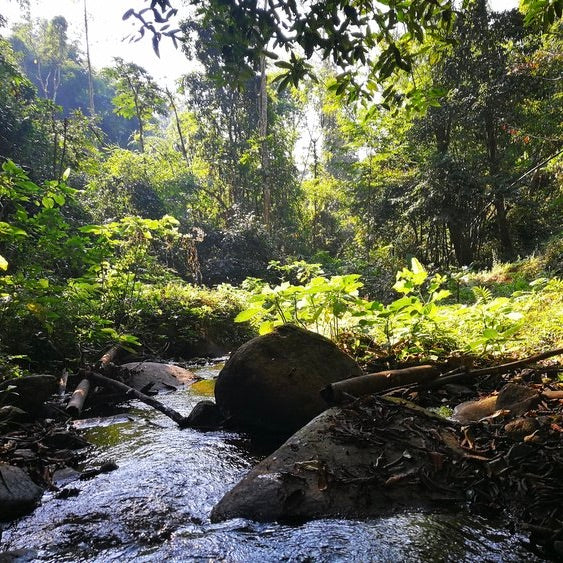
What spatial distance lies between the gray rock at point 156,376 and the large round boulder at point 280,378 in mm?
1791

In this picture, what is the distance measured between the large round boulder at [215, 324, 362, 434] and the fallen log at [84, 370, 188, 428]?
1.33ft

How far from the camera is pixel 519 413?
296 cm

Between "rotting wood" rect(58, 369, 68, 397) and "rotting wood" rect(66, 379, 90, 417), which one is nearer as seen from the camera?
"rotting wood" rect(66, 379, 90, 417)

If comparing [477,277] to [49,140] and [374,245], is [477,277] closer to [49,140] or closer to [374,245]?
[374,245]

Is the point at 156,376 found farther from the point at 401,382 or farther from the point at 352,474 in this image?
the point at 352,474

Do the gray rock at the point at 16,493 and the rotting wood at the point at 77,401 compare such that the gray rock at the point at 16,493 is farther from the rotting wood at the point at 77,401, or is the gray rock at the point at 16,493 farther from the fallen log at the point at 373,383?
the fallen log at the point at 373,383

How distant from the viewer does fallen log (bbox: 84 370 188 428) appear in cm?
406

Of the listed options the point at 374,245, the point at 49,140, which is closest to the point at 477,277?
the point at 374,245

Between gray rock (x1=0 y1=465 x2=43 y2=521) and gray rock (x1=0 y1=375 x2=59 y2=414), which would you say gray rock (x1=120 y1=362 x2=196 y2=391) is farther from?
gray rock (x1=0 y1=465 x2=43 y2=521)

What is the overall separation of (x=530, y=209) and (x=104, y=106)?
47.3m

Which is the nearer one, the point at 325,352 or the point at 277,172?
the point at 325,352

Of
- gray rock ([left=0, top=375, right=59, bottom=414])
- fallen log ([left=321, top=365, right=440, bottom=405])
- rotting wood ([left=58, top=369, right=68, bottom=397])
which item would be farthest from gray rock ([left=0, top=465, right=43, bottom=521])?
rotting wood ([left=58, top=369, right=68, bottom=397])

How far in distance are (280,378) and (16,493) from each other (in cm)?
215

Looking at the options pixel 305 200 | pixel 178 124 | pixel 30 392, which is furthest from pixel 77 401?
pixel 178 124
